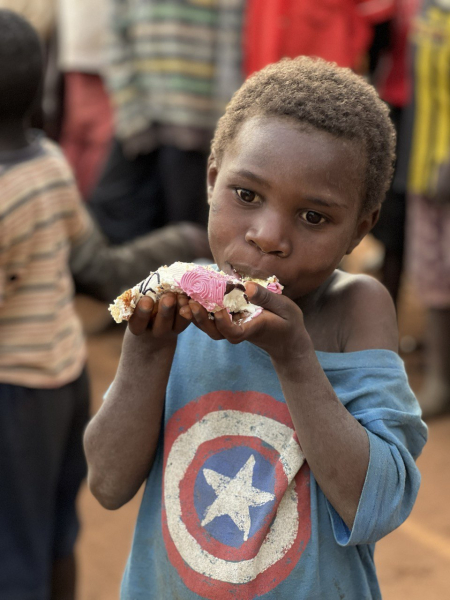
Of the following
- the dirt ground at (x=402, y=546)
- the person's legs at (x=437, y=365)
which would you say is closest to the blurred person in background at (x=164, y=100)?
the person's legs at (x=437, y=365)

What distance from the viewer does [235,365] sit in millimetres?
1445

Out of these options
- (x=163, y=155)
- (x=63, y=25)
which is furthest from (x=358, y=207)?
(x=63, y=25)

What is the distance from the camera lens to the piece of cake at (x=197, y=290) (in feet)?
3.96

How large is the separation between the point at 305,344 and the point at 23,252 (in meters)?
1.09

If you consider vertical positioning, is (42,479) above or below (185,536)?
below

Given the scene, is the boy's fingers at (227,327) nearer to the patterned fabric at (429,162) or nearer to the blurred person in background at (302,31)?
the patterned fabric at (429,162)

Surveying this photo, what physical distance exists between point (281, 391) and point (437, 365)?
3.23 metres

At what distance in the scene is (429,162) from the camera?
14.2ft

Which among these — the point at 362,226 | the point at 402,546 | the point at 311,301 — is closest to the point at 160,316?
the point at 311,301

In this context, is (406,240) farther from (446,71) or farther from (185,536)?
(185,536)

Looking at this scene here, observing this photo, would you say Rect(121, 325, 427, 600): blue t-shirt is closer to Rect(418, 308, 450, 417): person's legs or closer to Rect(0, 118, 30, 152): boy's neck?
Rect(0, 118, 30, 152): boy's neck

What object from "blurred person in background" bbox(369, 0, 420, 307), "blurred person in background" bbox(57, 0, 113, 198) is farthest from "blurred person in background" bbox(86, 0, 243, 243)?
"blurred person in background" bbox(369, 0, 420, 307)

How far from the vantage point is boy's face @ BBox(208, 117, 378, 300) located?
130 cm

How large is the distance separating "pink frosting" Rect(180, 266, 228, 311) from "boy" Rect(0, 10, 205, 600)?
982mm
